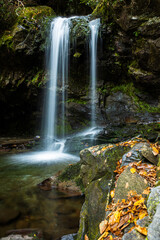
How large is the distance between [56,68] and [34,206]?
8.91 metres

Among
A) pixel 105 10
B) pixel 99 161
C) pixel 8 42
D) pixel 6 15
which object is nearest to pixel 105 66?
pixel 105 10

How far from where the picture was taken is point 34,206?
11.0ft

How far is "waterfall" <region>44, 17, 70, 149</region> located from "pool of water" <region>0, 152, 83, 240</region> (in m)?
4.55

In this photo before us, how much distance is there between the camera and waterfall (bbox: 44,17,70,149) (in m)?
9.67

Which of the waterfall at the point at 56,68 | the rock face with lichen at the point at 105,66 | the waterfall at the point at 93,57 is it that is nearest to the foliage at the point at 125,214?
the rock face with lichen at the point at 105,66

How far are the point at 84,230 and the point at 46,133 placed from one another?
1057cm

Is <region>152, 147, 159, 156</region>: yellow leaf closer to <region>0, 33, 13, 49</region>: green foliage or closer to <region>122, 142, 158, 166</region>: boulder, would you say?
<region>122, 142, 158, 166</region>: boulder

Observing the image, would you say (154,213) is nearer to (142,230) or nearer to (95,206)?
(142,230)

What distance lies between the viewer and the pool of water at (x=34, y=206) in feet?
8.70

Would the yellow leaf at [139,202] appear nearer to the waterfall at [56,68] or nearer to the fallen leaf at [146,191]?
the fallen leaf at [146,191]

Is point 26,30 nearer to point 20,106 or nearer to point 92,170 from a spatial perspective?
point 20,106

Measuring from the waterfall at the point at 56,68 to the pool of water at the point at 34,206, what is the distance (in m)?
4.55

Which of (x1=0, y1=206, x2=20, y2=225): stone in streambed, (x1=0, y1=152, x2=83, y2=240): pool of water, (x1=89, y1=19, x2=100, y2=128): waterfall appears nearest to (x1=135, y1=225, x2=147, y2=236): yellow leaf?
(x1=0, y1=152, x2=83, y2=240): pool of water

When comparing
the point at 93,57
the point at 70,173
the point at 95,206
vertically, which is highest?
the point at 93,57
